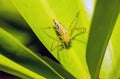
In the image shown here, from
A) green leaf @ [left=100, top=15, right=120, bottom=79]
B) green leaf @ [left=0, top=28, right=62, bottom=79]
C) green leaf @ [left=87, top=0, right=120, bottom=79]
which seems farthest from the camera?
green leaf @ [left=100, top=15, right=120, bottom=79]

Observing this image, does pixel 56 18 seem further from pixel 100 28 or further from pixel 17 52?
pixel 100 28

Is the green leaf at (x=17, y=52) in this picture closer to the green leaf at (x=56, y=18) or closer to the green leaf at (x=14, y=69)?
the green leaf at (x=14, y=69)

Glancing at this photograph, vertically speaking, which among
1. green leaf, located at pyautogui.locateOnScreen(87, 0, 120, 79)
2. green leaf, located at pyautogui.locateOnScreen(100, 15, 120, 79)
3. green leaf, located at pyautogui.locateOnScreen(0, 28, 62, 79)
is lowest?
green leaf, located at pyautogui.locateOnScreen(100, 15, 120, 79)

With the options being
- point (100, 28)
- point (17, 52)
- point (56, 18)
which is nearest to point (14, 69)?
point (17, 52)

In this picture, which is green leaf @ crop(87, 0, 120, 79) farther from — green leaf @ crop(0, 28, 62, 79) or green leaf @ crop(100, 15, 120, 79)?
green leaf @ crop(100, 15, 120, 79)

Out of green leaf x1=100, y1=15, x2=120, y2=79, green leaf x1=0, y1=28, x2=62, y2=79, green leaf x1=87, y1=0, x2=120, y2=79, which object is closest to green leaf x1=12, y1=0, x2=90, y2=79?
green leaf x1=100, y1=15, x2=120, y2=79

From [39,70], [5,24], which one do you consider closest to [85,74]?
[39,70]
